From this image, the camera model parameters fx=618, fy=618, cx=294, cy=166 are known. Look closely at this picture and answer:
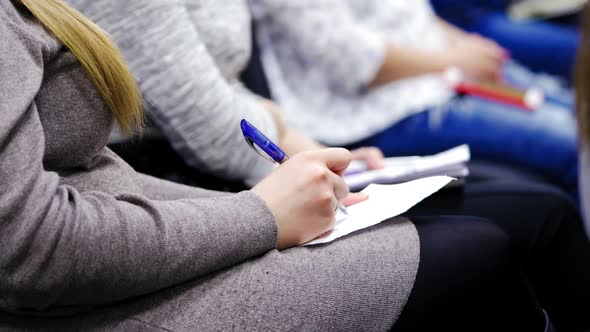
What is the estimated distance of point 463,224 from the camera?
2.44ft

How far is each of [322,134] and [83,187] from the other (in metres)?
0.82

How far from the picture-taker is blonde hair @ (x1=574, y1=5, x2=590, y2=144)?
3.59 ft

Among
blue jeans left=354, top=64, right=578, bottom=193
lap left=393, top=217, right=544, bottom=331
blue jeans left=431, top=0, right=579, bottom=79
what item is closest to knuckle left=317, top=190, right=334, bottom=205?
lap left=393, top=217, right=544, bottom=331

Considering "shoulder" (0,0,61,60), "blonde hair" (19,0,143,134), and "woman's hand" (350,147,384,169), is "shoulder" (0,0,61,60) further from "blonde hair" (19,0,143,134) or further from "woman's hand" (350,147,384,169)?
"woman's hand" (350,147,384,169)

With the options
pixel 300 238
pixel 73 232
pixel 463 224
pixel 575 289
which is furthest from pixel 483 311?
pixel 73 232

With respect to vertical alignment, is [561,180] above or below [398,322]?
below

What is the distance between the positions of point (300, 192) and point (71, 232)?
0.79 ft

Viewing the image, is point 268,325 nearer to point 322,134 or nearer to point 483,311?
point 483,311

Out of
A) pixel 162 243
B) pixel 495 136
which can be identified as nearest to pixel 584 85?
pixel 495 136

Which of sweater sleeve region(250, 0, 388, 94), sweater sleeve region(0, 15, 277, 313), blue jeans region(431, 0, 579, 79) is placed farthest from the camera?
blue jeans region(431, 0, 579, 79)

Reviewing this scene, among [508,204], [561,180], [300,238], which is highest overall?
[300,238]

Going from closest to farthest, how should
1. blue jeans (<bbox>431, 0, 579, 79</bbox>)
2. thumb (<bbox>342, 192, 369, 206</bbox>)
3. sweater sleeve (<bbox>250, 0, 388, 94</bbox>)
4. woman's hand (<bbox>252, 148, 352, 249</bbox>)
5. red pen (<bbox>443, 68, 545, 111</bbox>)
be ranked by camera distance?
woman's hand (<bbox>252, 148, 352, 249</bbox>)
thumb (<bbox>342, 192, 369, 206</bbox>)
sweater sleeve (<bbox>250, 0, 388, 94</bbox>)
red pen (<bbox>443, 68, 545, 111</bbox>)
blue jeans (<bbox>431, 0, 579, 79</bbox>)

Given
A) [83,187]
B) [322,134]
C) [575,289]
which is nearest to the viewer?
[83,187]

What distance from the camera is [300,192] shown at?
0.66 m
